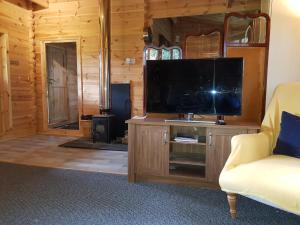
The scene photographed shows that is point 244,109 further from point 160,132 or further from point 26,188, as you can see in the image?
point 26,188

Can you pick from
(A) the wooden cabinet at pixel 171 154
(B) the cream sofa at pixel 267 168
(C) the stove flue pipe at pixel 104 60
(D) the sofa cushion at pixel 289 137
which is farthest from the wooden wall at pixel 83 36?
(D) the sofa cushion at pixel 289 137

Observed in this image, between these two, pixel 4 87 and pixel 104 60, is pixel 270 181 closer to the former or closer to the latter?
pixel 104 60

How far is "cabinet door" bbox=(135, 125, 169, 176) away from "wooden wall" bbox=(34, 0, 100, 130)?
2.57 m

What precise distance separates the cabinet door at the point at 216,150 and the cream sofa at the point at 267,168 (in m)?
0.34

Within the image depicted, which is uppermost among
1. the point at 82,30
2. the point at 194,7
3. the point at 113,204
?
the point at 194,7

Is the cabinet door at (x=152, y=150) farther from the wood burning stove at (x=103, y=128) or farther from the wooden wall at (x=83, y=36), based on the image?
the wooden wall at (x=83, y=36)

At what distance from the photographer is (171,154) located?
102 inches

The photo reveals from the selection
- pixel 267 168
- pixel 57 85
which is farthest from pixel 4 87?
pixel 267 168

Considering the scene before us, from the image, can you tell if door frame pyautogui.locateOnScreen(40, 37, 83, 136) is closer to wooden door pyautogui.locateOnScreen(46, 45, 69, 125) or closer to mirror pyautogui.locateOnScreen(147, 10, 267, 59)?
wooden door pyautogui.locateOnScreen(46, 45, 69, 125)

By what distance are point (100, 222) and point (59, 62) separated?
5239 mm

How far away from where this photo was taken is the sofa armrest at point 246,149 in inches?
70.7

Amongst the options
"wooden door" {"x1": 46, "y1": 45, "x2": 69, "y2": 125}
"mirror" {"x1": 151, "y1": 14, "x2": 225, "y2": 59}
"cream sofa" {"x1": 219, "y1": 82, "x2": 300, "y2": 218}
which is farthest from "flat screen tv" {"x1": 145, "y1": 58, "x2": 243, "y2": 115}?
"wooden door" {"x1": 46, "y1": 45, "x2": 69, "y2": 125}

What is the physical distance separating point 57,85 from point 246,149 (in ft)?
17.7

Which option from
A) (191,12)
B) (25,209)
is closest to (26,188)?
(25,209)
